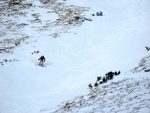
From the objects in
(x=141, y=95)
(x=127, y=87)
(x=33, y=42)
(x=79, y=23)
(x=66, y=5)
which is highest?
(x=66, y=5)

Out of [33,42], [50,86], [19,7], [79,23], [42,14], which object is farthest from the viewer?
[19,7]

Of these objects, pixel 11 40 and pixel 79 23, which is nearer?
pixel 11 40

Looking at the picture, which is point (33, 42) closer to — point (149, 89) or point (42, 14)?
point (42, 14)

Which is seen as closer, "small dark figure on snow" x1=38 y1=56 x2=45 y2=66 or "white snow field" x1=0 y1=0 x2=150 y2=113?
"white snow field" x1=0 y1=0 x2=150 y2=113

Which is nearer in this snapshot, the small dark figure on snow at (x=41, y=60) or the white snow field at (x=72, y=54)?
the white snow field at (x=72, y=54)

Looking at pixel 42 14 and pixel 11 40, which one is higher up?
pixel 42 14

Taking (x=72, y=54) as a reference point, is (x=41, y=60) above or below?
below

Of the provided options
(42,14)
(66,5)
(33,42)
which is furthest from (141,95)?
(66,5)

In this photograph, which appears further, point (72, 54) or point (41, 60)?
point (72, 54)
